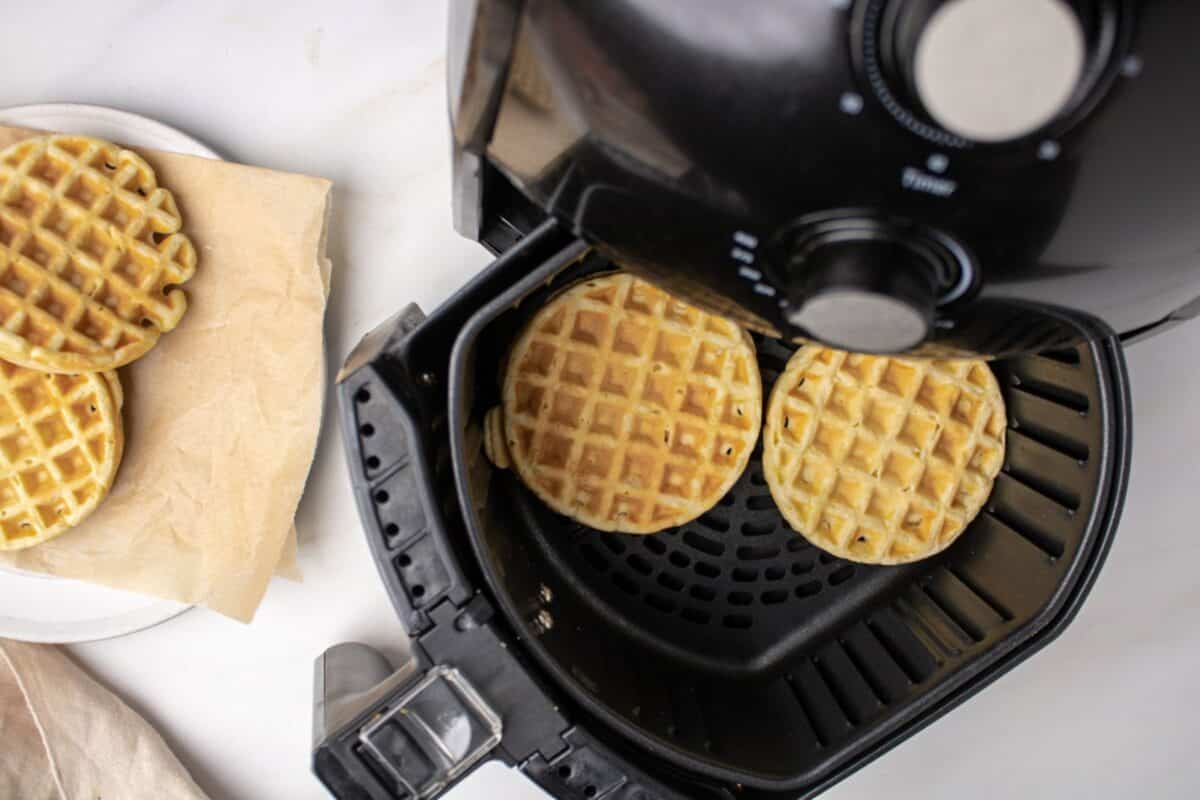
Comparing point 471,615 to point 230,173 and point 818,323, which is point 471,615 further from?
point 230,173

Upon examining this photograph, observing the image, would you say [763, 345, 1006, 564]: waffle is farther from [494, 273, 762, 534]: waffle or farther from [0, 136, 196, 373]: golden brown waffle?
[0, 136, 196, 373]: golden brown waffle

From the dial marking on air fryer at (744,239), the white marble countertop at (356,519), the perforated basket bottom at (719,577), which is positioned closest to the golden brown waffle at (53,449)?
the white marble countertop at (356,519)

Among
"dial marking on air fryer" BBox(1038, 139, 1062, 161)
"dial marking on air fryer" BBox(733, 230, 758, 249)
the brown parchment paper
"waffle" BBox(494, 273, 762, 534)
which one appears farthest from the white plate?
"dial marking on air fryer" BBox(1038, 139, 1062, 161)

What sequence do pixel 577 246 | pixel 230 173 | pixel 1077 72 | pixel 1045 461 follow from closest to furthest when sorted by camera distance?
pixel 1077 72 → pixel 577 246 → pixel 1045 461 → pixel 230 173

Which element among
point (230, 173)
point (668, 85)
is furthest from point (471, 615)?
point (230, 173)

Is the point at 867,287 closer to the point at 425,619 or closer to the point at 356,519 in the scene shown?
the point at 425,619
